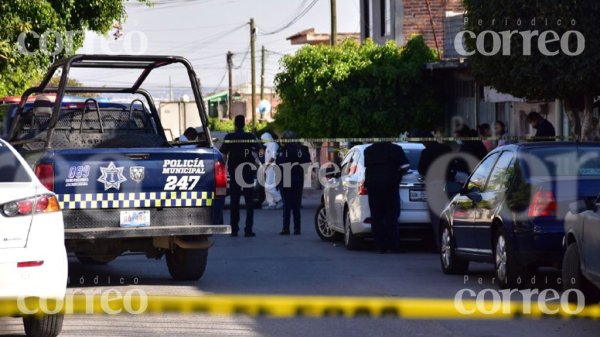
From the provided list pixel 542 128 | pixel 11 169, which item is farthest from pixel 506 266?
pixel 542 128

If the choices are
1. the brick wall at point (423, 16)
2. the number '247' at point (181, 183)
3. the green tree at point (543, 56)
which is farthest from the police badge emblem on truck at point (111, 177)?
the brick wall at point (423, 16)

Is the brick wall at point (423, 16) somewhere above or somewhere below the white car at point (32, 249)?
above

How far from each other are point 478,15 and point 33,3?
25.0 feet

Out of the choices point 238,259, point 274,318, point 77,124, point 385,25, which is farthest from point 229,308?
point 385,25

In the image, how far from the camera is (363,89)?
29812 millimetres

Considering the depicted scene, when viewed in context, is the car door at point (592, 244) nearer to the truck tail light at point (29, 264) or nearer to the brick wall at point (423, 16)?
the truck tail light at point (29, 264)

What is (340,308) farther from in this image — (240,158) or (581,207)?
(240,158)

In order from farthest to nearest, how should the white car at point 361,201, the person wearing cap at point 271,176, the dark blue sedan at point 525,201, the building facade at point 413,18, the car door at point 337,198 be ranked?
1. the building facade at point 413,18
2. the person wearing cap at point 271,176
3. the car door at point 337,198
4. the white car at point 361,201
5. the dark blue sedan at point 525,201

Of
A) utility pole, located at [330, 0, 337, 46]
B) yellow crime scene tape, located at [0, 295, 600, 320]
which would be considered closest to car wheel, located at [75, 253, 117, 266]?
yellow crime scene tape, located at [0, 295, 600, 320]

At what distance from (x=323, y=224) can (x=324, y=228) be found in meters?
0.07

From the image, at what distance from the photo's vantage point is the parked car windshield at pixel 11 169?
9.36 metres

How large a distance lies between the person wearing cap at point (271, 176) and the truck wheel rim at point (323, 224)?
8.87 m

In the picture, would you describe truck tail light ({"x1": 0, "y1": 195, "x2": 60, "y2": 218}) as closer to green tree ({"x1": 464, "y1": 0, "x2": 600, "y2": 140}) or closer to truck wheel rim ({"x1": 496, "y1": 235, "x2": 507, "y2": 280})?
truck wheel rim ({"x1": 496, "y1": 235, "x2": 507, "y2": 280})

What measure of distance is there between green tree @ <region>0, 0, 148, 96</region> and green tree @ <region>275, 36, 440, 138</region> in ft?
23.3
